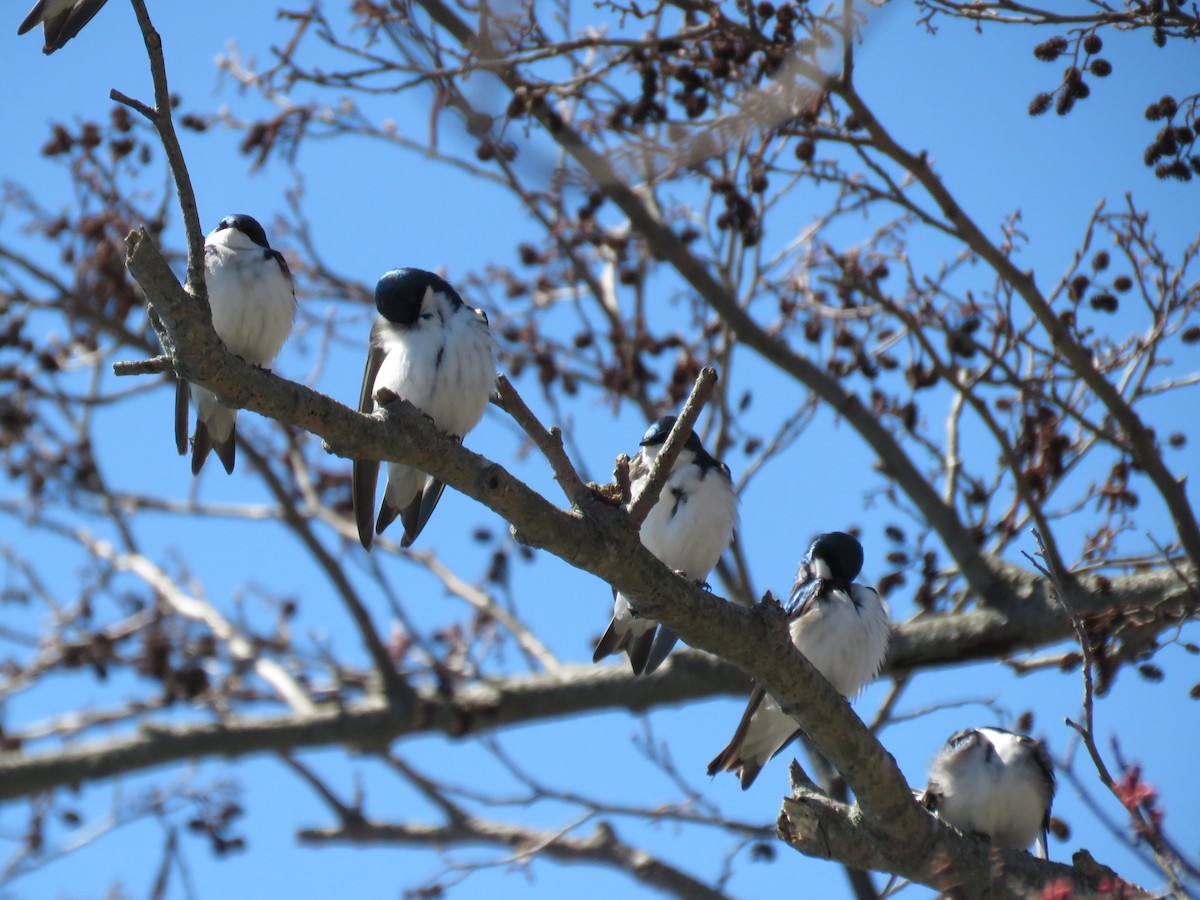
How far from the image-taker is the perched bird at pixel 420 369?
5.02 m

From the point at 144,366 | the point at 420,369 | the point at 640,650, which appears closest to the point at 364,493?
the point at 420,369

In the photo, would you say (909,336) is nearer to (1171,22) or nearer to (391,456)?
(1171,22)

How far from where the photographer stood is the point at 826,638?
5.56 m

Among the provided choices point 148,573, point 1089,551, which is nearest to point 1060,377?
point 1089,551

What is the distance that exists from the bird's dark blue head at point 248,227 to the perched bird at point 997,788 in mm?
3346

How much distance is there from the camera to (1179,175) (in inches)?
186

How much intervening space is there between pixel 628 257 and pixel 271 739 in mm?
3238

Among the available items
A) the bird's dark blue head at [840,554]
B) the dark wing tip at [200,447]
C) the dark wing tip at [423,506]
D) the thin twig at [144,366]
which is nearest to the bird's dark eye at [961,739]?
the bird's dark blue head at [840,554]

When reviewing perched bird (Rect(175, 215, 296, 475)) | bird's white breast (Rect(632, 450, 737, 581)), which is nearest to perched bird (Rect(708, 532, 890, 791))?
bird's white breast (Rect(632, 450, 737, 581))

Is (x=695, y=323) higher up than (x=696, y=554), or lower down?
higher up

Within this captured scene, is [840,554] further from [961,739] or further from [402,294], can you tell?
[402,294]

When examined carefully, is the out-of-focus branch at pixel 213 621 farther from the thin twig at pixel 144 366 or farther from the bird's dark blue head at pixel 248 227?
the thin twig at pixel 144 366

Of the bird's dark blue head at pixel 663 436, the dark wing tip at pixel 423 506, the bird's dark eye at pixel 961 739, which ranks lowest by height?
the bird's dark eye at pixel 961 739

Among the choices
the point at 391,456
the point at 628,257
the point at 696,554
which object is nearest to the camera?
the point at 391,456
